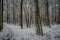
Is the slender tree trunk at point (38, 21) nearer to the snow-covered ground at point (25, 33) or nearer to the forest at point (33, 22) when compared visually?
the forest at point (33, 22)

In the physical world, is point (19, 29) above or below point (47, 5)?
below

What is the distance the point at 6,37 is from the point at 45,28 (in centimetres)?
135

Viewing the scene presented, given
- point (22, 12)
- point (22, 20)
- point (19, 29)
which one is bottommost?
point (19, 29)

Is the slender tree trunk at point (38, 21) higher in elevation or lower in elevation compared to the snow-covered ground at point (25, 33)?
higher

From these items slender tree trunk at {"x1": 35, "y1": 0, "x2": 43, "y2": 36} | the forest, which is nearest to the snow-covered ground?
the forest

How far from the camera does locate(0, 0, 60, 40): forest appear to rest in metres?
3.17

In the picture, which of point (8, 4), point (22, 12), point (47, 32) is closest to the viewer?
point (47, 32)

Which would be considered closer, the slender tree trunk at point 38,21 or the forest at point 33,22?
the forest at point 33,22

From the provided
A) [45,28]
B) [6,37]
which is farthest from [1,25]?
[45,28]

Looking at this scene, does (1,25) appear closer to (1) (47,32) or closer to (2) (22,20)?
(2) (22,20)

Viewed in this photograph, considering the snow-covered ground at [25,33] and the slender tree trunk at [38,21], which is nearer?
the snow-covered ground at [25,33]

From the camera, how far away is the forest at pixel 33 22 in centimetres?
317

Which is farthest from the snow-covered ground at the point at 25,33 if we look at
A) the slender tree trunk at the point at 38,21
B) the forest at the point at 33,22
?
the slender tree trunk at the point at 38,21

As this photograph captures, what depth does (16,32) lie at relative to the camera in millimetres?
3219
